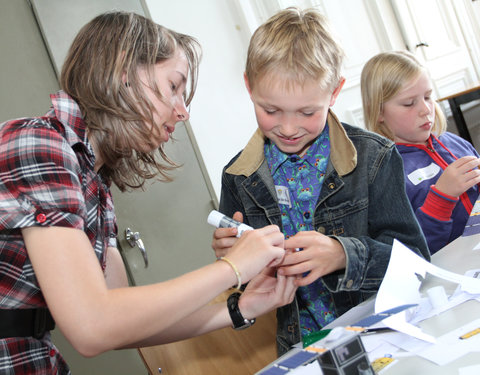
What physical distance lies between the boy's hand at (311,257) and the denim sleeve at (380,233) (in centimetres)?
4

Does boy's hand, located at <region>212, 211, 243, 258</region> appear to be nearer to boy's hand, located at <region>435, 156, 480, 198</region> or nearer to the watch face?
the watch face

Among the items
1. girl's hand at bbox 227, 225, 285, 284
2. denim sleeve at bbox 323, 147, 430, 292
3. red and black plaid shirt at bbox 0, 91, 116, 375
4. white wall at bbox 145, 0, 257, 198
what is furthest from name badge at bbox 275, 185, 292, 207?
white wall at bbox 145, 0, 257, 198

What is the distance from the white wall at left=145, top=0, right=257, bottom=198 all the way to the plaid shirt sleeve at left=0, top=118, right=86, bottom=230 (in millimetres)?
1983

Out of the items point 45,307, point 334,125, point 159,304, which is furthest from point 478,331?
point 45,307

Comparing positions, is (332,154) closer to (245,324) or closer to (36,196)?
(245,324)

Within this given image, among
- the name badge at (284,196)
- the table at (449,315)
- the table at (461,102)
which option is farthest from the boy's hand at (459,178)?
the table at (461,102)

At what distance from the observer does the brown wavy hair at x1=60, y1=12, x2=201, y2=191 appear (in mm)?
1060

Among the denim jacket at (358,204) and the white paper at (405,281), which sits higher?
the denim jacket at (358,204)

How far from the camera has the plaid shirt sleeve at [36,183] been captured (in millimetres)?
786

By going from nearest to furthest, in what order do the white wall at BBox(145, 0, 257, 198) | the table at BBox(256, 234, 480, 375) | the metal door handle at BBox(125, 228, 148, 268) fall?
the table at BBox(256, 234, 480, 375) < the metal door handle at BBox(125, 228, 148, 268) < the white wall at BBox(145, 0, 257, 198)

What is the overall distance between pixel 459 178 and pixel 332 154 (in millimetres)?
541

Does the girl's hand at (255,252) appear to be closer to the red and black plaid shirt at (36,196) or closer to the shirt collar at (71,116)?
the red and black plaid shirt at (36,196)

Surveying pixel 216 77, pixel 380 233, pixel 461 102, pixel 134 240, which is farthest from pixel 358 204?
pixel 461 102

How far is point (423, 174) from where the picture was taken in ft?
5.87
